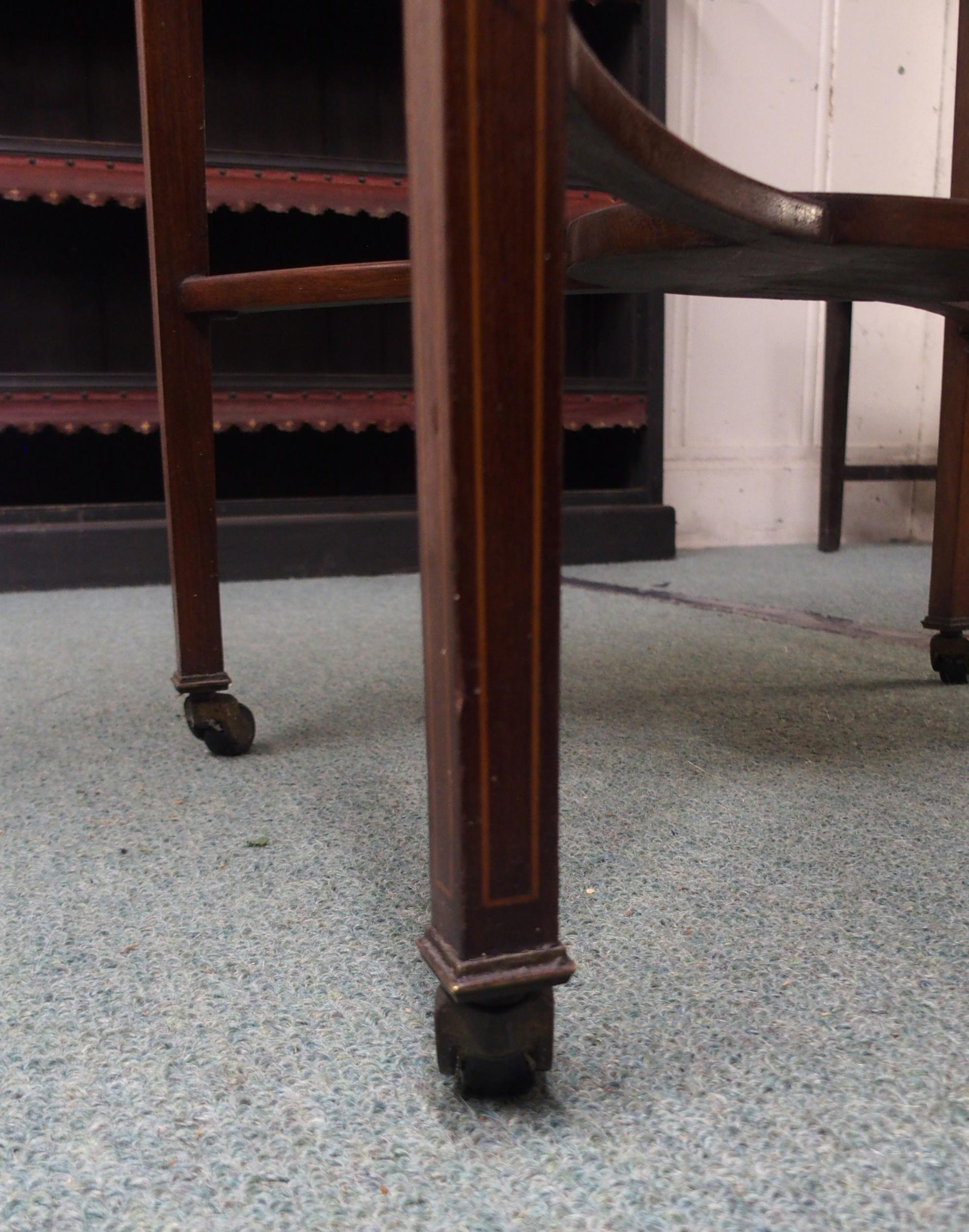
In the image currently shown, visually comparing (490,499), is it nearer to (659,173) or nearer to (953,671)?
(659,173)

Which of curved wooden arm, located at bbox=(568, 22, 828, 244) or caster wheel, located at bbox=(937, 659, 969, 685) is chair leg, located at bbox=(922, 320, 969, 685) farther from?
curved wooden arm, located at bbox=(568, 22, 828, 244)

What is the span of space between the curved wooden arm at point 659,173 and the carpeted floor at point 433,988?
0.31 m

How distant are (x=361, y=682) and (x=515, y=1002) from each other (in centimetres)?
64

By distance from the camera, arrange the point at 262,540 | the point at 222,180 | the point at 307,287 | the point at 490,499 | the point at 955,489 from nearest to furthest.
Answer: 1. the point at 490,499
2. the point at 307,287
3. the point at 955,489
4. the point at 222,180
5. the point at 262,540

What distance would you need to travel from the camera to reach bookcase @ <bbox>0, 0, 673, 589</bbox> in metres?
1.61

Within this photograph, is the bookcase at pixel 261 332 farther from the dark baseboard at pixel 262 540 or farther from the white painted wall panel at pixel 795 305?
the white painted wall panel at pixel 795 305

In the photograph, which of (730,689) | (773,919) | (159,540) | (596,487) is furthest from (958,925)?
(596,487)

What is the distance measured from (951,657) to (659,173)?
0.72 meters

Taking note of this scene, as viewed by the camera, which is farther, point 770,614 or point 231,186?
point 231,186

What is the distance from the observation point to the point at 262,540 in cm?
169

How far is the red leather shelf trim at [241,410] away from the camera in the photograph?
1.57 meters

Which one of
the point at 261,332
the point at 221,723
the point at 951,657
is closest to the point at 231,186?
the point at 261,332

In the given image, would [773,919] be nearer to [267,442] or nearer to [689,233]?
[689,233]

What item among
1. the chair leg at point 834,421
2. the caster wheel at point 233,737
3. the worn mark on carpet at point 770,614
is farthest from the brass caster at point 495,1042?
the chair leg at point 834,421
